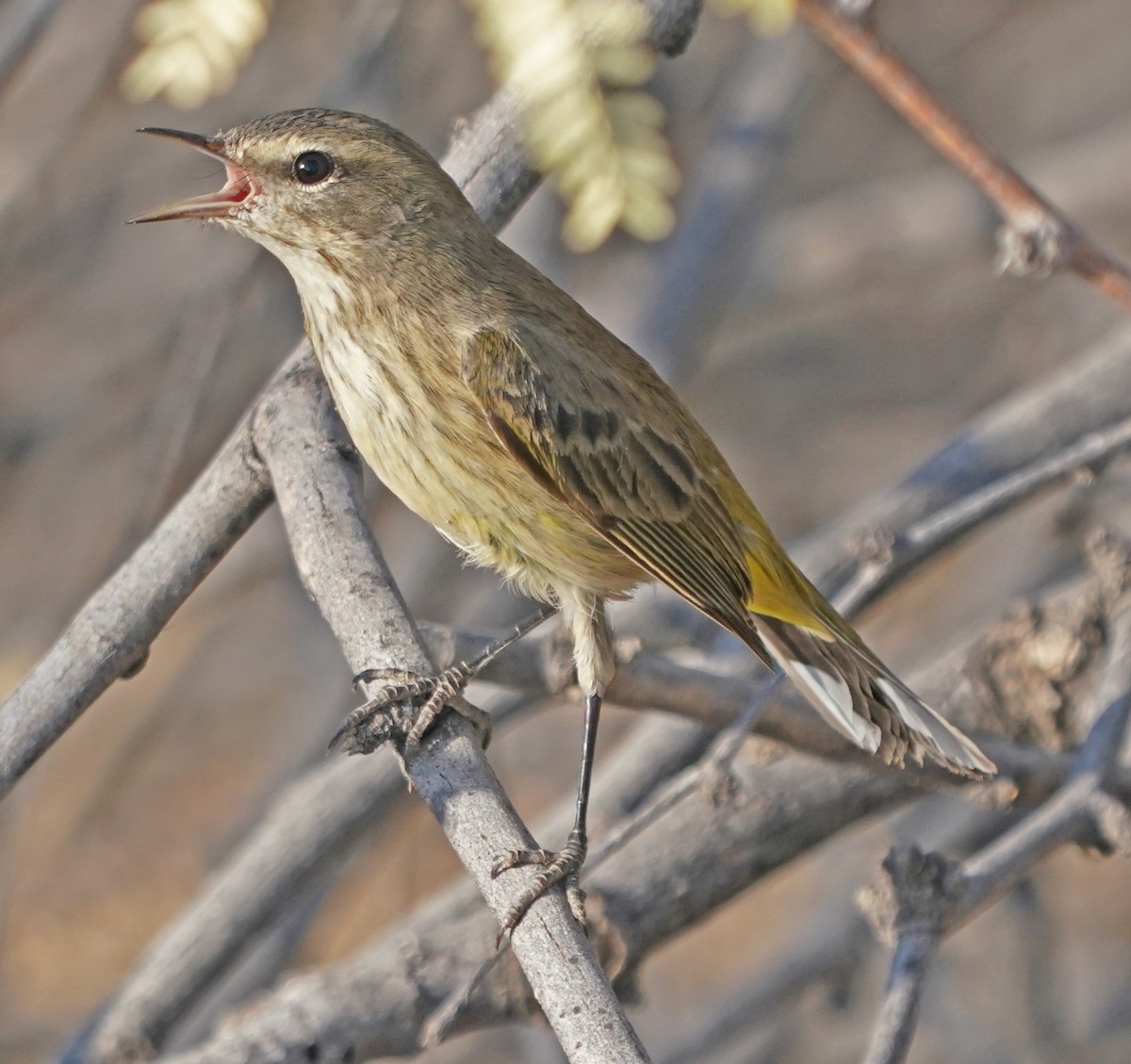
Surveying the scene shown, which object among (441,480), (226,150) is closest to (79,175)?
(226,150)

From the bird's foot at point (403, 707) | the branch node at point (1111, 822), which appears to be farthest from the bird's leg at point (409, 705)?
the branch node at point (1111, 822)

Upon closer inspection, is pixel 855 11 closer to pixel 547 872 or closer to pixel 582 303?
pixel 547 872

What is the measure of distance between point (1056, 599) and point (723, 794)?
1.21 meters

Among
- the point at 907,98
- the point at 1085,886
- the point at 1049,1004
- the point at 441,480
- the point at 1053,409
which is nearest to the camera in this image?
the point at 907,98

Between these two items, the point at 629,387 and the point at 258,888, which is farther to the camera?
the point at 258,888

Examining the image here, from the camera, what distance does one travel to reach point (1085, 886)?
8.07 meters

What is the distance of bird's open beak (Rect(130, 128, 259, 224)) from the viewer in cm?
341

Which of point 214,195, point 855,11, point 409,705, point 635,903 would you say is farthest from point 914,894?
point 214,195

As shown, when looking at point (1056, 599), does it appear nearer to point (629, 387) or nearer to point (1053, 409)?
point (1053, 409)

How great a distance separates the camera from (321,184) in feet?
12.0

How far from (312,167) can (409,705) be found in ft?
4.33

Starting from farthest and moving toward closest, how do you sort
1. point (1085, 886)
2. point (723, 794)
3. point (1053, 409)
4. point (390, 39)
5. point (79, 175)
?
point (1085, 886)
point (79, 175)
point (390, 39)
point (1053, 409)
point (723, 794)

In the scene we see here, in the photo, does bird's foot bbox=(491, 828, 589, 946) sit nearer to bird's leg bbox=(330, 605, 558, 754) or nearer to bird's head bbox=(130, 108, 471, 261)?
bird's leg bbox=(330, 605, 558, 754)

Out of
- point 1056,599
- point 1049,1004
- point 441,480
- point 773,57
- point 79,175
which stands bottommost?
point 1049,1004
